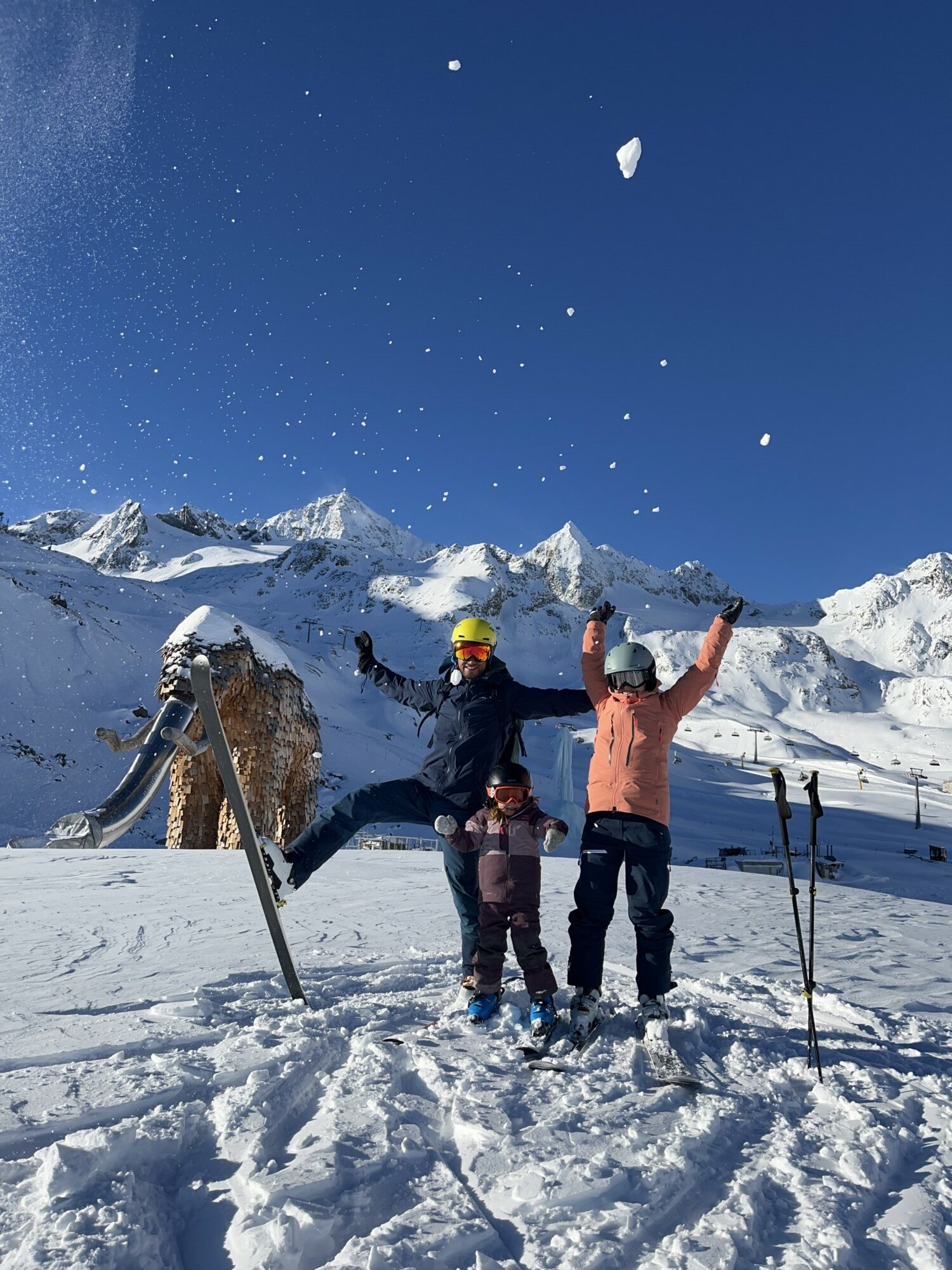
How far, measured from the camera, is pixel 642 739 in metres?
3.59

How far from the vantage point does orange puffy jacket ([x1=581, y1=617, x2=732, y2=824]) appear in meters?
3.49

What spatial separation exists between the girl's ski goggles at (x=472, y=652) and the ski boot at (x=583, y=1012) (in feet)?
6.14

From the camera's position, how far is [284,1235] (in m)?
1.67

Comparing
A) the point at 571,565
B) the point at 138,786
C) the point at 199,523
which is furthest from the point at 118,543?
the point at 138,786

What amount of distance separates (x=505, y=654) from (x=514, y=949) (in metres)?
82.5

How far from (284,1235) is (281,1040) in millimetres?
1280

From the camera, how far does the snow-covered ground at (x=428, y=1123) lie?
174 centimetres

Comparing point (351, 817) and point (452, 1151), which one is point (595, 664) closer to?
point (351, 817)

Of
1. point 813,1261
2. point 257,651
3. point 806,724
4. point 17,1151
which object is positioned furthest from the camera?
point 806,724

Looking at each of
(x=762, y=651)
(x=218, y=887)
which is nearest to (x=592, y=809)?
(x=218, y=887)

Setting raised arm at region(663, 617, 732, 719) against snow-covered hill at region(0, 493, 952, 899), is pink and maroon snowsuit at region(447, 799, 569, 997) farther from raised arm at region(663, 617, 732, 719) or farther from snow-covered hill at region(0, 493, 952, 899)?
snow-covered hill at region(0, 493, 952, 899)

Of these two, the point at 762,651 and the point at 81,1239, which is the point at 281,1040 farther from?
the point at 762,651

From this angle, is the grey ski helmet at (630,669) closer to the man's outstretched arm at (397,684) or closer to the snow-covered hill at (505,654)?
the man's outstretched arm at (397,684)

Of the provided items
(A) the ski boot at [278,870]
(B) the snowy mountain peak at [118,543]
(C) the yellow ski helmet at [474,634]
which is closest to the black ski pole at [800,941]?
(C) the yellow ski helmet at [474,634]
